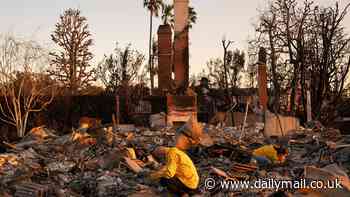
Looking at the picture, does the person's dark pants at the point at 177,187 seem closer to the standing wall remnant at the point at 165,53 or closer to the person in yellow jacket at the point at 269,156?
the person in yellow jacket at the point at 269,156

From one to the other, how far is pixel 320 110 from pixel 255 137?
9.31 meters

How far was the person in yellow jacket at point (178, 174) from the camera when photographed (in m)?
8.33

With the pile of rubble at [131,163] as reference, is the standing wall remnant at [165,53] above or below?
above

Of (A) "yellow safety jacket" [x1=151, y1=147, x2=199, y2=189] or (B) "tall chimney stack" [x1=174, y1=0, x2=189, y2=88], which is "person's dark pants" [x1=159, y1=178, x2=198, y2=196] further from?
(B) "tall chimney stack" [x1=174, y1=0, x2=189, y2=88]

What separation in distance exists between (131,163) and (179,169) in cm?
455

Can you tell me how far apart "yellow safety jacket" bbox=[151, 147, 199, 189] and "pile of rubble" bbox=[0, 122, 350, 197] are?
152 centimetres

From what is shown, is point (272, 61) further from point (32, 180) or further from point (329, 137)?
point (32, 180)

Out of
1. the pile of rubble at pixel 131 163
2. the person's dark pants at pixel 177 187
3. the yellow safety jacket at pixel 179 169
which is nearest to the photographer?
the yellow safety jacket at pixel 179 169

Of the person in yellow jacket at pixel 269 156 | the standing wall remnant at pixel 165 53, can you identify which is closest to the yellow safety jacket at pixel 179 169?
the person in yellow jacket at pixel 269 156

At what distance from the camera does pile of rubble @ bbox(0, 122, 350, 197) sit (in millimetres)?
10617

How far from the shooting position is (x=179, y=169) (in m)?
8.45

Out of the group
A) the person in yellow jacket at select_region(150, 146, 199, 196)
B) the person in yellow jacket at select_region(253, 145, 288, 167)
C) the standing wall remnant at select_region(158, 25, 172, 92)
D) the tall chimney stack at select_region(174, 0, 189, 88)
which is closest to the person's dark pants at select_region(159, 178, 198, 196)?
the person in yellow jacket at select_region(150, 146, 199, 196)

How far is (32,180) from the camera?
1198 centimetres

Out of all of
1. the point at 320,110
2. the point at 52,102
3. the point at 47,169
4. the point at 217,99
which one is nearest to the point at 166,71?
the point at 217,99
